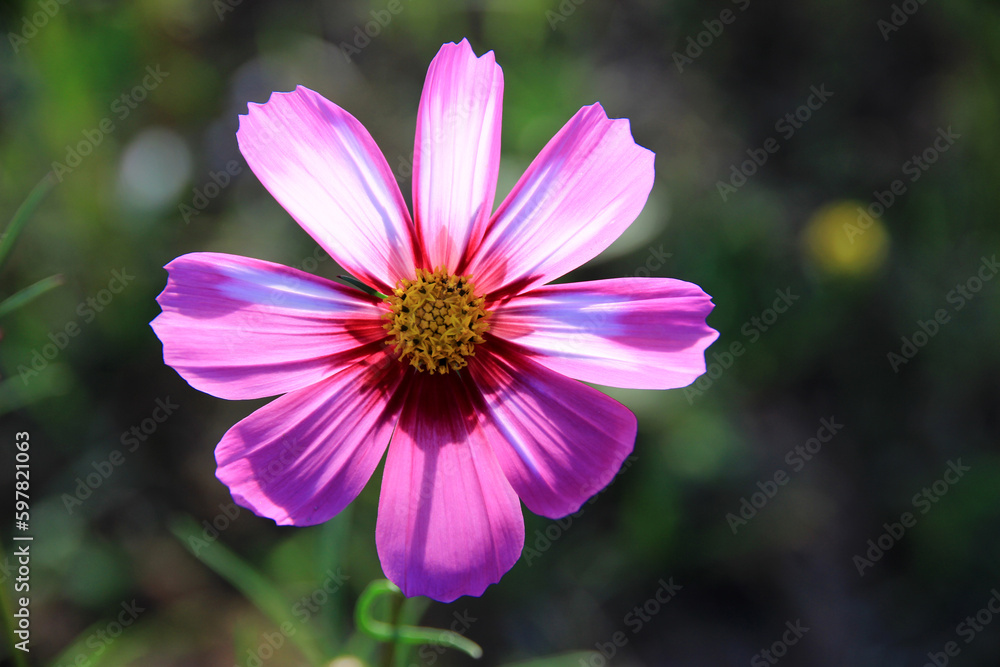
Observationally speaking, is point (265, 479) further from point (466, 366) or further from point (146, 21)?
point (146, 21)

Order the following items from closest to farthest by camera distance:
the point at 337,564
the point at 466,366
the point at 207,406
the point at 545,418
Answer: the point at 545,418 < the point at 466,366 < the point at 337,564 < the point at 207,406

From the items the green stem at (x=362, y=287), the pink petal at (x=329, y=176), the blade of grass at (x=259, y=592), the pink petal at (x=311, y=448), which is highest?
the pink petal at (x=329, y=176)

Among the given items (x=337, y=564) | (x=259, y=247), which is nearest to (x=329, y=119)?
(x=337, y=564)

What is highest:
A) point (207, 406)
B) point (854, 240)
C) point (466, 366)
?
point (854, 240)

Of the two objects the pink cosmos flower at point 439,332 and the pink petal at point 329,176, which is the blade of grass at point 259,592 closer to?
the pink cosmos flower at point 439,332

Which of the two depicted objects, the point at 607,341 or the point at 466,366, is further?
the point at 466,366

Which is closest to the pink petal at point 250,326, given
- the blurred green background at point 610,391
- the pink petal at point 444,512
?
the pink petal at point 444,512

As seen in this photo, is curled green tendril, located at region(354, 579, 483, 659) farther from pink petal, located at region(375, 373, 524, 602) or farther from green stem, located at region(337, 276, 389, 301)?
green stem, located at region(337, 276, 389, 301)

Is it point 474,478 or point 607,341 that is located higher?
point 607,341
